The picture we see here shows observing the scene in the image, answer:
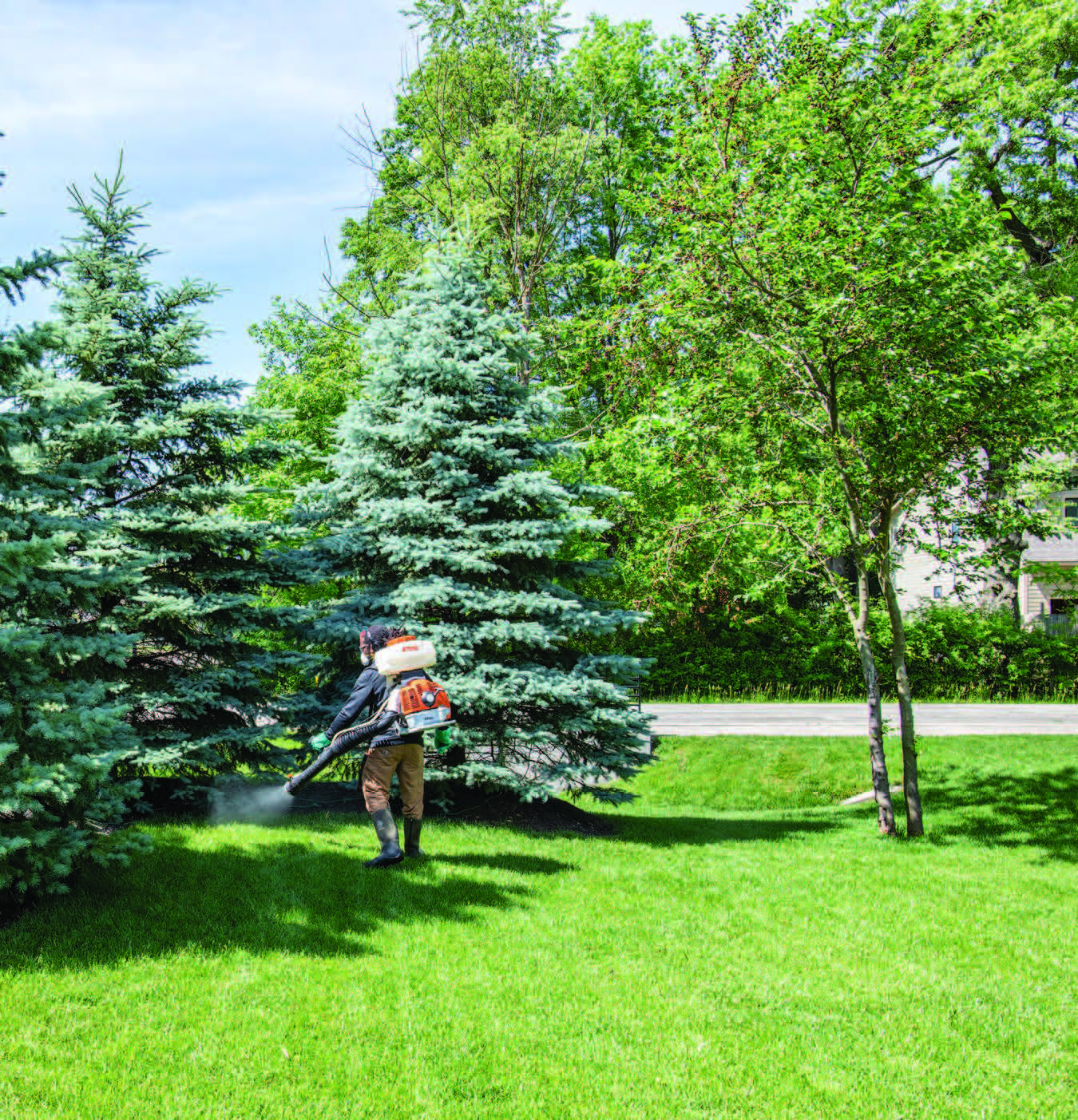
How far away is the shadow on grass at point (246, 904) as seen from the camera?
18.0 ft

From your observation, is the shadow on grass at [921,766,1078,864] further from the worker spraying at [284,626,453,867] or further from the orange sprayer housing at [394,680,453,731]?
the orange sprayer housing at [394,680,453,731]

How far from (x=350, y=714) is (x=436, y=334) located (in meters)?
5.96

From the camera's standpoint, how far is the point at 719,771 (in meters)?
17.4

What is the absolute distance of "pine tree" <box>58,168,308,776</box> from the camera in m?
9.17

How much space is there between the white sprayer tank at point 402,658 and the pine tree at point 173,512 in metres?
2.93

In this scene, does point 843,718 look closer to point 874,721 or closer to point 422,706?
point 874,721

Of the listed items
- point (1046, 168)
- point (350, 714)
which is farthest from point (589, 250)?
point (350, 714)

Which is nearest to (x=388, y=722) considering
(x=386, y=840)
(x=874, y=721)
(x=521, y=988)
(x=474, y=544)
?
(x=386, y=840)

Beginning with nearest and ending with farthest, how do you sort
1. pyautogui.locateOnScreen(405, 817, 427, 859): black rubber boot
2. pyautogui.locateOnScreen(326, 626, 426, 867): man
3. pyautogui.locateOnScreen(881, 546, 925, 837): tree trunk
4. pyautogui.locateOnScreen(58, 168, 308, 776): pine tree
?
pyautogui.locateOnScreen(326, 626, 426, 867): man, pyautogui.locateOnScreen(405, 817, 427, 859): black rubber boot, pyautogui.locateOnScreen(58, 168, 308, 776): pine tree, pyautogui.locateOnScreen(881, 546, 925, 837): tree trunk

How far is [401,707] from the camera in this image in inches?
276

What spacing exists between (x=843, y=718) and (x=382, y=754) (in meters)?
15.9

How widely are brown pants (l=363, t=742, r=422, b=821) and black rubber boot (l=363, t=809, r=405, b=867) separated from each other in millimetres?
70

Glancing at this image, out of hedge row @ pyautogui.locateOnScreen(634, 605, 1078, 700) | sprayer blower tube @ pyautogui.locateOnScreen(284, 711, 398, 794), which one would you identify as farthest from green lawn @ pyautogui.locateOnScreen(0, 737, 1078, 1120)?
Result: hedge row @ pyautogui.locateOnScreen(634, 605, 1078, 700)

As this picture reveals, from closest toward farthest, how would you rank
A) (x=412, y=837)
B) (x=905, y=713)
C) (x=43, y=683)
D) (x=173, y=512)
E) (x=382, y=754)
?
(x=43, y=683) → (x=382, y=754) → (x=412, y=837) → (x=173, y=512) → (x=905, y=713)
